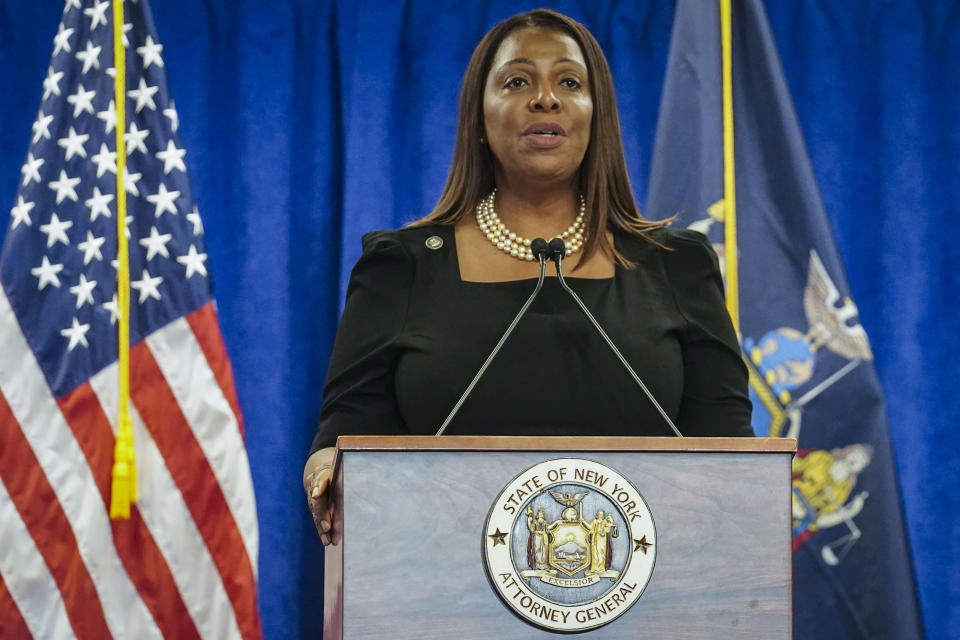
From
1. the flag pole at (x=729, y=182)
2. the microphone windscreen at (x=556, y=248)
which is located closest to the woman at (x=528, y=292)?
the microphone windscreen at (x=556, y=248)

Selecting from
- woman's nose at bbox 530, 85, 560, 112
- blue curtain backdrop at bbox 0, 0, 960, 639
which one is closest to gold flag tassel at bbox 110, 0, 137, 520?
blue curtain backdrop at bbox 0, 0, 960, 639

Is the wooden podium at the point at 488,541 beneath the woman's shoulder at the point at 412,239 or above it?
beneath

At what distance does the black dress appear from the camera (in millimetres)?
1864

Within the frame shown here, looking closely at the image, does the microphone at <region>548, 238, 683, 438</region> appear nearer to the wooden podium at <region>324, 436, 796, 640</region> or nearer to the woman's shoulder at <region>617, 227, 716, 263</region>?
the woman's shoulder at <region>617, 227, 716, 263</region>

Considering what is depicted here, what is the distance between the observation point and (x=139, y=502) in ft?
10.1

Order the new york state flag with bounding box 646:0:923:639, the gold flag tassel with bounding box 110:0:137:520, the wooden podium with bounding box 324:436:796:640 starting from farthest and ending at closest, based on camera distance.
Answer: the new york state flag with bounding box 646:0:923:639 < the gold flag tassel with bounding box 110:0:137:520 < the wooden podium with bounding box 324:436:796:640

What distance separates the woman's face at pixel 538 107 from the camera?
2010mm

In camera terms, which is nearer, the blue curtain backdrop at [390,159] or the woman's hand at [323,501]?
the woman's hand at [323,501]

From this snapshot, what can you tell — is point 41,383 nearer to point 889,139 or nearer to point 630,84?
point 630,84

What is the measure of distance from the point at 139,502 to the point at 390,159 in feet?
3.59

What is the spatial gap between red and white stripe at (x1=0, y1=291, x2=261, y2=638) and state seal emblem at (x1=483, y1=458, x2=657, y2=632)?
1.81 m

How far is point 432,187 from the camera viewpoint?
345 cm

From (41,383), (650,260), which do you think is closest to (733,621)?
(650,260)

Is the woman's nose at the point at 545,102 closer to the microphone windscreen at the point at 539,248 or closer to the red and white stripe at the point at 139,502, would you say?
the microphone windscreen at the point at 539,248
